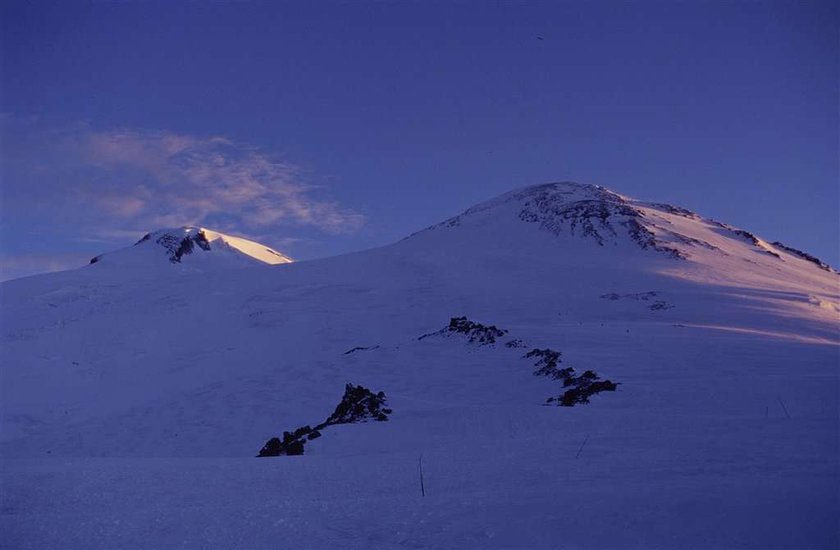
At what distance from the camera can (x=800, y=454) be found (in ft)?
20.7

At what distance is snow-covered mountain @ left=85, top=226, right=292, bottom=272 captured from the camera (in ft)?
210

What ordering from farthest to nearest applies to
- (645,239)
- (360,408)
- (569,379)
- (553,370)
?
(645,239)
(553,370)
(569,379)
(360,408)

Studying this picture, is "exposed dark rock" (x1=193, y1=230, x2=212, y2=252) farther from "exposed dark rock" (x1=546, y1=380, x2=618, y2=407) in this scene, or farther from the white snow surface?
"exposed dark rock" (x1=546, y1=380, x2=618, y2=407)

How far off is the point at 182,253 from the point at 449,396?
5820 centimetres

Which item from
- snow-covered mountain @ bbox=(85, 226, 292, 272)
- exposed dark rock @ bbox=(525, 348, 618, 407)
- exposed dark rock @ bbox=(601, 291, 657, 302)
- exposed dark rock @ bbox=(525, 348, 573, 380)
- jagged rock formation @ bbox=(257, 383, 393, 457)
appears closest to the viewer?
jagged rock formation @ bbox=(257, 383, 393, 457)

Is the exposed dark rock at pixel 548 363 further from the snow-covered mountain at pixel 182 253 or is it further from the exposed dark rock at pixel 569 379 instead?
the snow-covered mountain at pixel 182 253

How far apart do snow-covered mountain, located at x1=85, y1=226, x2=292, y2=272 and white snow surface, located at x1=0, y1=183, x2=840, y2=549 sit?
585 centimetres

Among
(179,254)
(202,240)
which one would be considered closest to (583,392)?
(179,254)

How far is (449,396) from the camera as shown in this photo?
58.9 feet

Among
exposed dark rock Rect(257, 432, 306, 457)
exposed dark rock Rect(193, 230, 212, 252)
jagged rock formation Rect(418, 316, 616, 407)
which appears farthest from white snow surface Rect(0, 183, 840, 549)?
exposed dark rock Rect(193, 230, 212, 252)

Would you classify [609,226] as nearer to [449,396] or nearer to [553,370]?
[553,370]

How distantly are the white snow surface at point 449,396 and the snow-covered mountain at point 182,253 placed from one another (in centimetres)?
585

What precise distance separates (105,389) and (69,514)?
1004 inches

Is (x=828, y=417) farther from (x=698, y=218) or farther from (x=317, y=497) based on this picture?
(x=698, y=218)
